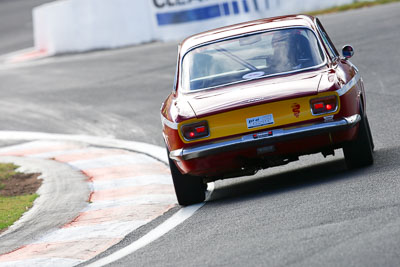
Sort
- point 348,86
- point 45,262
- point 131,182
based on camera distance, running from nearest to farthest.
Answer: point 45,262 → point 348,86 → point 131,182

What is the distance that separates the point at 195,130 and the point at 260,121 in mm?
546

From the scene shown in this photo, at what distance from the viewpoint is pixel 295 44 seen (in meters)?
8.38

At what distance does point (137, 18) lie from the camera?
2378cm

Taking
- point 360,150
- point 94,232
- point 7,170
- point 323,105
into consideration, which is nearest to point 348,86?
point 323,105

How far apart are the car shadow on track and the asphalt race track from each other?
17 millimetres

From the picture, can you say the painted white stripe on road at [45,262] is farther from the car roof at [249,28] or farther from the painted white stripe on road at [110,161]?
the painted white stripe on road at [110,161]

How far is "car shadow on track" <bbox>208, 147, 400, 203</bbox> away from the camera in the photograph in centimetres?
789

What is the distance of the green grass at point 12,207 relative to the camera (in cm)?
845

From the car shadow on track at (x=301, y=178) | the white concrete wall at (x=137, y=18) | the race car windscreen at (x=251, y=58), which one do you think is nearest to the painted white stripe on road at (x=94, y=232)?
the car shadow on track at (x=301, y=178)

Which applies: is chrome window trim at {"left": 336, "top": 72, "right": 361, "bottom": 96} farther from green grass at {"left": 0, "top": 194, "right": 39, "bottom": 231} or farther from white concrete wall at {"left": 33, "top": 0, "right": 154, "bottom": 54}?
white concrete wall at {"left": 33, "top": 0, "right": 154, "bottom": 54}

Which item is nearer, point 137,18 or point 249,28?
point 249,28

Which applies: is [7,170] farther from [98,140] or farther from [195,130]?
[195,130]

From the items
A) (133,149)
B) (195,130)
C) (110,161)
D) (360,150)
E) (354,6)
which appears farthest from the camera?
(354,6)

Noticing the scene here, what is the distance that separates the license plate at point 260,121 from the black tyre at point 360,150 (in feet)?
2.70
